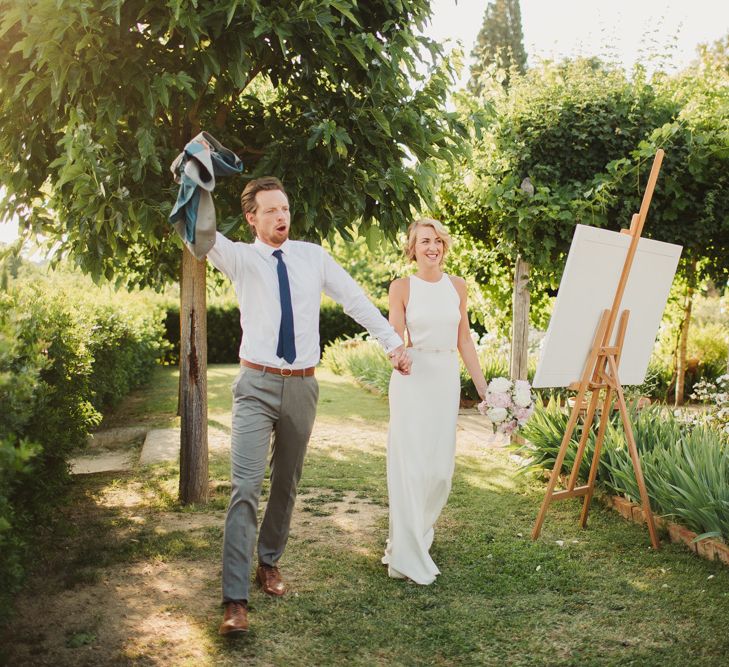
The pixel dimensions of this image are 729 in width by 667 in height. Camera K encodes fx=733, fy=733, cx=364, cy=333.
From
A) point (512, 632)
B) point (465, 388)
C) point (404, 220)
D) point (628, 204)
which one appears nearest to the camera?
point (512, 632)

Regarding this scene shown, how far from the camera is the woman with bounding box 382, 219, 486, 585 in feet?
13.6

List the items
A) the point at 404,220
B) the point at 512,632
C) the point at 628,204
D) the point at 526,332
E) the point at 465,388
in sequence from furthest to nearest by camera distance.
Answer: the point at 465,388 < the point at 526,332 < the point at 628,204 < the point at 404,220 < the point at 512,632

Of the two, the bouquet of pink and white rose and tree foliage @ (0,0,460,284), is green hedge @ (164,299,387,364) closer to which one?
tree foliage @ (0,0,460,284)

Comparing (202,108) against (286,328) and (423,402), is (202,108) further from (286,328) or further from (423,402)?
(423,402)

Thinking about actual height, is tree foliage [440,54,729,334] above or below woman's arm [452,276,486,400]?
above

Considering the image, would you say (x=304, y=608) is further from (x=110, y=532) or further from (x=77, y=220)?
(x=77, y=220)

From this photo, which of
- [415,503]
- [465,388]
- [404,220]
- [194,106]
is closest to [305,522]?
[415,503]

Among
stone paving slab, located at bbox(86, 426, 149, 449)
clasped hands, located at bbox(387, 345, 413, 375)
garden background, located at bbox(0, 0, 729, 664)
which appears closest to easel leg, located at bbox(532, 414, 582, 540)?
garden background, located at bbox(0, 0, 729, 664)

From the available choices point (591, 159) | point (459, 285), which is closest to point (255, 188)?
point (459, 285)

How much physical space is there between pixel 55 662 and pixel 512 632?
204cm

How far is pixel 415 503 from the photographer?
4180mm

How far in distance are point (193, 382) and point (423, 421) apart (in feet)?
6.63

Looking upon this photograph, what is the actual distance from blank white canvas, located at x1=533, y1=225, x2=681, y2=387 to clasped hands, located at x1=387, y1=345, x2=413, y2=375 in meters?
0.87

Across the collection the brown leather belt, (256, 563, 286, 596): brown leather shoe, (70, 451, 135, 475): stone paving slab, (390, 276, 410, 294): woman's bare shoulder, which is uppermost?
(390, 276, 410, 294): woman's bare shoulder
